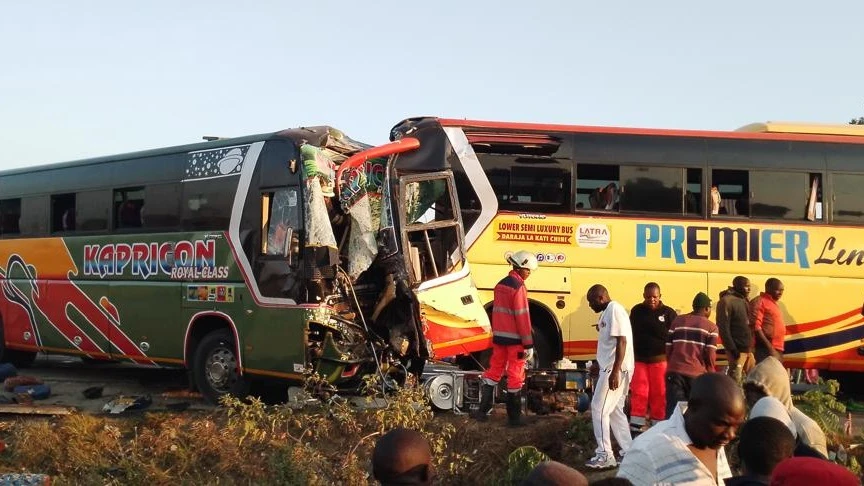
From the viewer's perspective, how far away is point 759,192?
38.7 feet

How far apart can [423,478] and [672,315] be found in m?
6.02

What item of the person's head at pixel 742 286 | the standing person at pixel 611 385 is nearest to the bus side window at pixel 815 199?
the person's head at pixel 742 286

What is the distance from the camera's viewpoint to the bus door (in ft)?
33.8

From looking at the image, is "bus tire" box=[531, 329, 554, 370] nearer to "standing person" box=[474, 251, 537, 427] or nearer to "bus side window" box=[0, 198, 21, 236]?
"standing person" box=[474, 251, 537, 427]

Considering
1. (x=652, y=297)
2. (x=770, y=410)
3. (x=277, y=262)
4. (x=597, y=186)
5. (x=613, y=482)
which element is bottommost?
(x=770, y=410)

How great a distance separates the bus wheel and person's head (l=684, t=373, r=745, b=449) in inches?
317

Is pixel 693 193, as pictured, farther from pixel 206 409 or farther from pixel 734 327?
pixel 206 409

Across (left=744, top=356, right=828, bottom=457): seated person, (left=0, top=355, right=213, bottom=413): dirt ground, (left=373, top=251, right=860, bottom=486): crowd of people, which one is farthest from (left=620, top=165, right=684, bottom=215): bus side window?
(left=0, top=355, right=213, bottom=413): dirt ground

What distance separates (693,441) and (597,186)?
8377 mm

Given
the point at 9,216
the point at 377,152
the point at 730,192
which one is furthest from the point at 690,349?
the point at 9,216

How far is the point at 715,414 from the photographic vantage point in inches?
139

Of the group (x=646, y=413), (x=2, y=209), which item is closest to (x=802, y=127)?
(x=646, y=413)

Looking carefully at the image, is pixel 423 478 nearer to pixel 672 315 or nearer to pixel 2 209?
pixel 672 315

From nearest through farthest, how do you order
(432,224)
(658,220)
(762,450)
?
1. (762,450)
2. (432,224)
3. (658,220)
